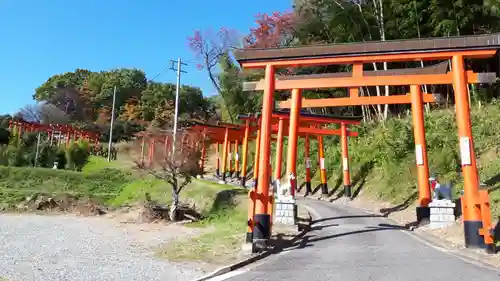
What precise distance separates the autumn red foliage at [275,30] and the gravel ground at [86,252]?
1845 centimetres

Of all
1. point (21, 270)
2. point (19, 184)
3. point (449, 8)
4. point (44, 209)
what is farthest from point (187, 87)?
point (21, 270)

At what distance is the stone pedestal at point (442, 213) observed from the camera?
10.6m

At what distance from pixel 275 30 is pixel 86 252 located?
76.6ft

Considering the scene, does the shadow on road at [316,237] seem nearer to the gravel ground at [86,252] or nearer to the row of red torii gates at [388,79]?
the row of red torii gates at [388,79]

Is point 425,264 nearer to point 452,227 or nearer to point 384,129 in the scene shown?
point 452,227

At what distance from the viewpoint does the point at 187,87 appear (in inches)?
2142

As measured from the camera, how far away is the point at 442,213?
35.3 feet

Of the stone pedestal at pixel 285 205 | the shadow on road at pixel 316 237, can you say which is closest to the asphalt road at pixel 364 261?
the shadow on road at pixel 316 237

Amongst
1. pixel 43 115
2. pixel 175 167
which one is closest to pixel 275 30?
pixel 175 167

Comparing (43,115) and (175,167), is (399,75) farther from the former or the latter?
(43,115)

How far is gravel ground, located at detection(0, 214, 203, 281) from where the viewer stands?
255 inches

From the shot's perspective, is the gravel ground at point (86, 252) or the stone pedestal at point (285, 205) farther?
the stone pedestal at point (285, 205)

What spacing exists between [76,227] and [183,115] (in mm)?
36151

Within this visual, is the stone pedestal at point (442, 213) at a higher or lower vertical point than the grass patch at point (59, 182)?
lower
